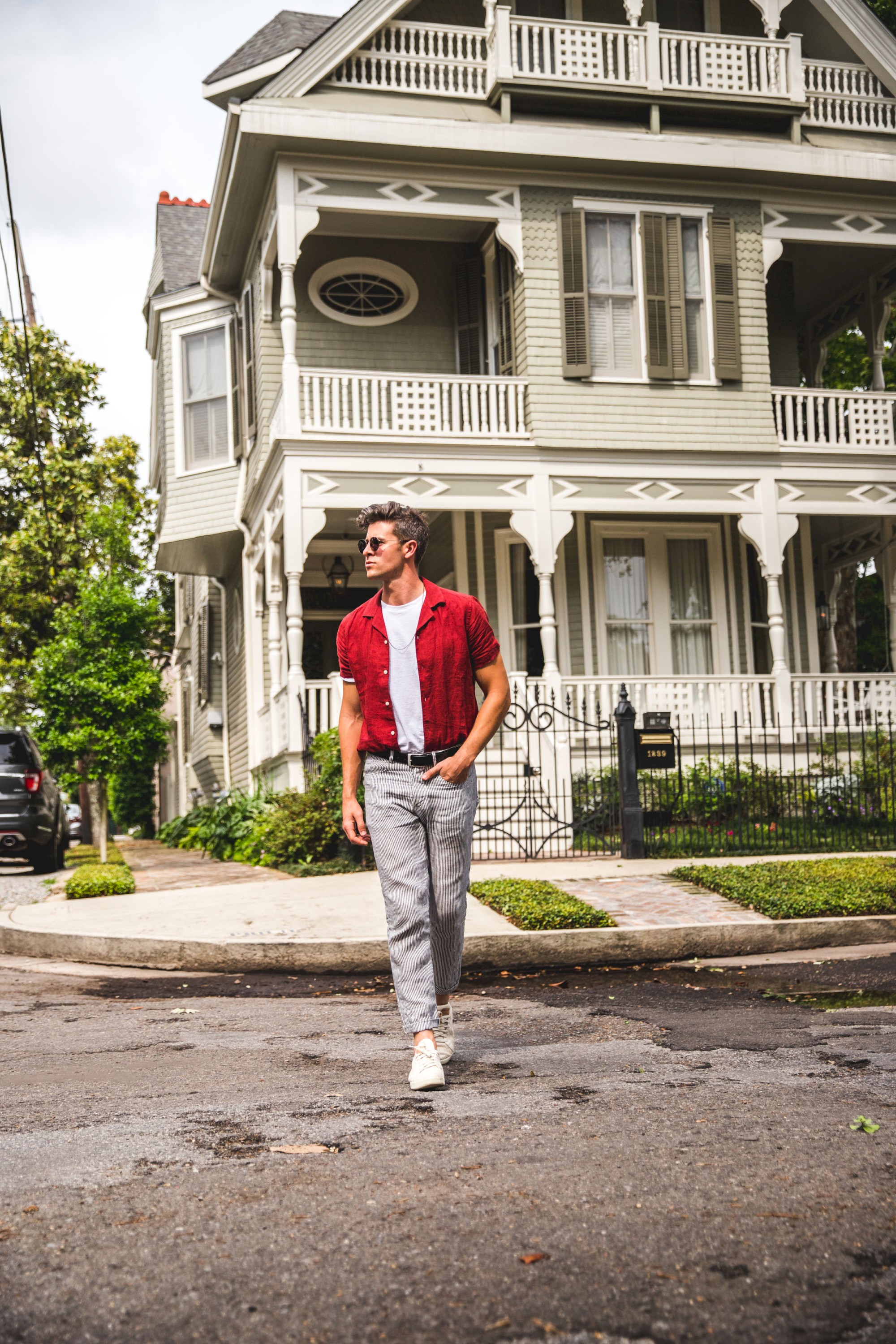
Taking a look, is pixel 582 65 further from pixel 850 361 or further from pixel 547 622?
pixel 850 361

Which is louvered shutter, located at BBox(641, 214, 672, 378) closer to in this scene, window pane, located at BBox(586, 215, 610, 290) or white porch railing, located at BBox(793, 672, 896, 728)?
window pane, located at BBox(586, 215, 610, 290)

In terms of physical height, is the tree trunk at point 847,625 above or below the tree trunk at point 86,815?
above

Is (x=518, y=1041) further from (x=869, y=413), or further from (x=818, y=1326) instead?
(x=869, y=413)

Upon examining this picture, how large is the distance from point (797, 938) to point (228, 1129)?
218 inches

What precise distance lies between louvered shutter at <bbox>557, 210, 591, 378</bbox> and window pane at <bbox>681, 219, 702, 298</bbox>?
1.48 m

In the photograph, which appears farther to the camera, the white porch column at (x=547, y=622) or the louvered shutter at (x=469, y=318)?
the louvered shutter at (x=469, y=318)

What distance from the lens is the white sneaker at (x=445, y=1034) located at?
4.73 meters

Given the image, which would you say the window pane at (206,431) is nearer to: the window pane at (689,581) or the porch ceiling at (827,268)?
the window pane at (689,581)

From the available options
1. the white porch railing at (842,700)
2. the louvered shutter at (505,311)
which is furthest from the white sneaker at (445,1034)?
the louvered shutter at (505,311)

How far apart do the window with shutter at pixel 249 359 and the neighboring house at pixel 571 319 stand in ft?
0.42

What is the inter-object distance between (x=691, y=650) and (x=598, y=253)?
17.2 feet

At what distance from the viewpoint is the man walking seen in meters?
4.54

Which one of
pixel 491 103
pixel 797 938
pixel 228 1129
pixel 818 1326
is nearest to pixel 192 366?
pixel 491 103

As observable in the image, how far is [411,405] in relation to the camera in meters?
16.2
